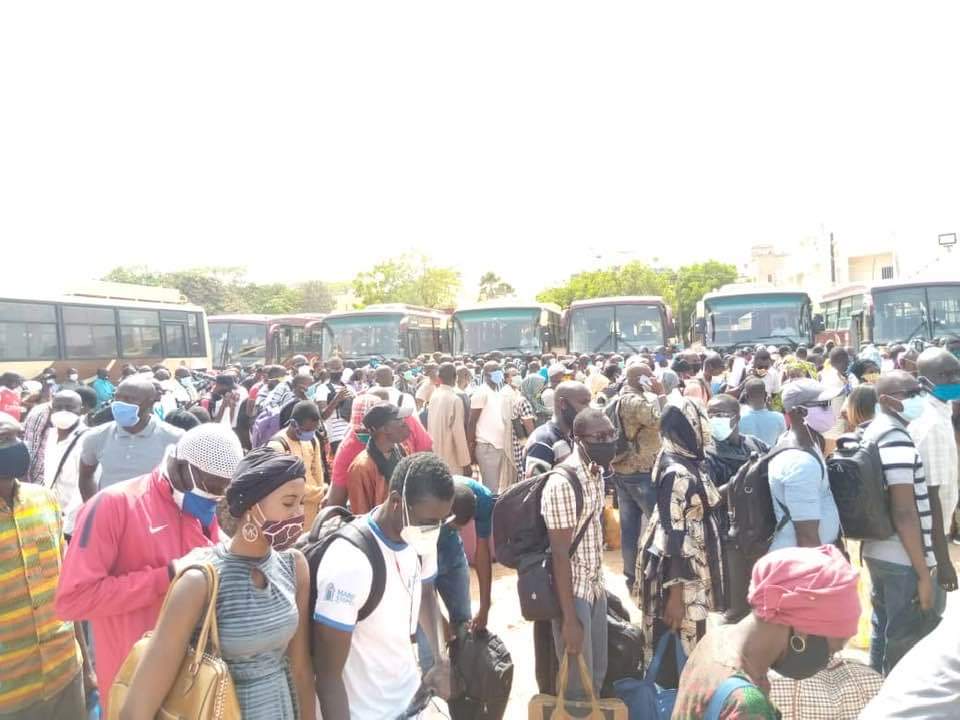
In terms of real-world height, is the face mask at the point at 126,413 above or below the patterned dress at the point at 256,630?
above

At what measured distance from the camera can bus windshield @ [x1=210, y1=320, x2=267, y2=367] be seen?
78.1 feet

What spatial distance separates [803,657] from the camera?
2.02 m

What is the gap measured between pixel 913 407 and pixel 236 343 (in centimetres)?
2193

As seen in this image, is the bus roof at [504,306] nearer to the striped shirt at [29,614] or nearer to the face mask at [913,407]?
the face mask at [913,407]

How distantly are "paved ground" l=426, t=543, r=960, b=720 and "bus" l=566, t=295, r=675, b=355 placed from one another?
1001cm

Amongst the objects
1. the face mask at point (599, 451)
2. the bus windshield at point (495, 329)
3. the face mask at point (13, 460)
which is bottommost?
the face mask at point (599, 451)

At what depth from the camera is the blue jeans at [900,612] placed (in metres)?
3.74

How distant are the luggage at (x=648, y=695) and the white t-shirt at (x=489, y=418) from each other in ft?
14.6

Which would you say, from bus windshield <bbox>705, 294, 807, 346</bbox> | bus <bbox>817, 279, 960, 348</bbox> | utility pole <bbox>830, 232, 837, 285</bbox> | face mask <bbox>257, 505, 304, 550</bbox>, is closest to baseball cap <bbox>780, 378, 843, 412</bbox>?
face mask <bbox>257, 505, 304, 550</bbox>

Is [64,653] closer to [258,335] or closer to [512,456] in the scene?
[512,456]

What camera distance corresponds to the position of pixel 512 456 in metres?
8.24

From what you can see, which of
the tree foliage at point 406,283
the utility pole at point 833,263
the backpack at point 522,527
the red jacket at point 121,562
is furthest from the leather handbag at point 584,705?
the utility pole at point 833,263

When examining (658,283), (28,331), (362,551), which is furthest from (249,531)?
(658,283)

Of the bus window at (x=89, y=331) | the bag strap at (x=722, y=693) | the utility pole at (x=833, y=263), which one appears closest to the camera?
the bag strap at (x=722, y=693)
